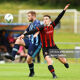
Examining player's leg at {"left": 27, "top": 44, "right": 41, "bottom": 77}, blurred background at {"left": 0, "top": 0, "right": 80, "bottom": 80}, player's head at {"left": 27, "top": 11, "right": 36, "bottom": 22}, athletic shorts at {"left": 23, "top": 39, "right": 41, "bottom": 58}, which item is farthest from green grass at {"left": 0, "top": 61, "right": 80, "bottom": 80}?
player's head at {"left": 27, "top": 11, "right": 36, "bottom": 22}

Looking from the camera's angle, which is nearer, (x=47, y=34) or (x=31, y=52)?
(x=47, y=34)

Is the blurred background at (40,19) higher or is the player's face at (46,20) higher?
the player's face at (46,20)

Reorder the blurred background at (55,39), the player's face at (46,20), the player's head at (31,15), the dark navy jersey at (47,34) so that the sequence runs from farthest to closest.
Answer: the blurred background at (55,39)
the player's head at (31,15)
the dark navy jersey at (47,34)
the player's face at (46,20)

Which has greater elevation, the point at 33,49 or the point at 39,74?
the point at 33,49

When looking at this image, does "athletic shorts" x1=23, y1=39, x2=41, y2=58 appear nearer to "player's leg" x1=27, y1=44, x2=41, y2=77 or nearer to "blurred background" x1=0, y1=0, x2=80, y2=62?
"player's leg" x1=27, y1=44, x2=41, y2=77

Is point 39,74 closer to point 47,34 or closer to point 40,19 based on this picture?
point 47,34

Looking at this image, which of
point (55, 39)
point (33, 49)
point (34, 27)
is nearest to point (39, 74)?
point (33, 49)

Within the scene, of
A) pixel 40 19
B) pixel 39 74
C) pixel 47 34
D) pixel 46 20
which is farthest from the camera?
pixel 40 19

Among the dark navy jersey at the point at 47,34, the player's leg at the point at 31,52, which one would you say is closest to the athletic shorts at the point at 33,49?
the player's leg at the point at 31,52

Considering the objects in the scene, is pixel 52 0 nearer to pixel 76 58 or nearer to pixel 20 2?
pixel 20 2

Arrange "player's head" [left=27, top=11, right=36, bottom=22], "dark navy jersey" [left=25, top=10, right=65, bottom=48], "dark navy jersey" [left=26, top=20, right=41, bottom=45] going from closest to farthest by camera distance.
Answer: "dark navy jersey" [left=25, top=10, right=65, bottom=48], "player's head" [left=27, top=11, right=36, bottom=22], "dark navy jersey" [left=26, top=20, right=41, bottom=45]

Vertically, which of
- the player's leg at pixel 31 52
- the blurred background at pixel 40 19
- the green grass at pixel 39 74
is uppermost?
the player's leg at pixel 31 52

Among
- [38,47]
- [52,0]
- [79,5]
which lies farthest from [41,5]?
[38,47]

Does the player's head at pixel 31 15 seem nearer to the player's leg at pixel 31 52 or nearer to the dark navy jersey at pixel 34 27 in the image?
the dark navy jersey at pixel 34 27
